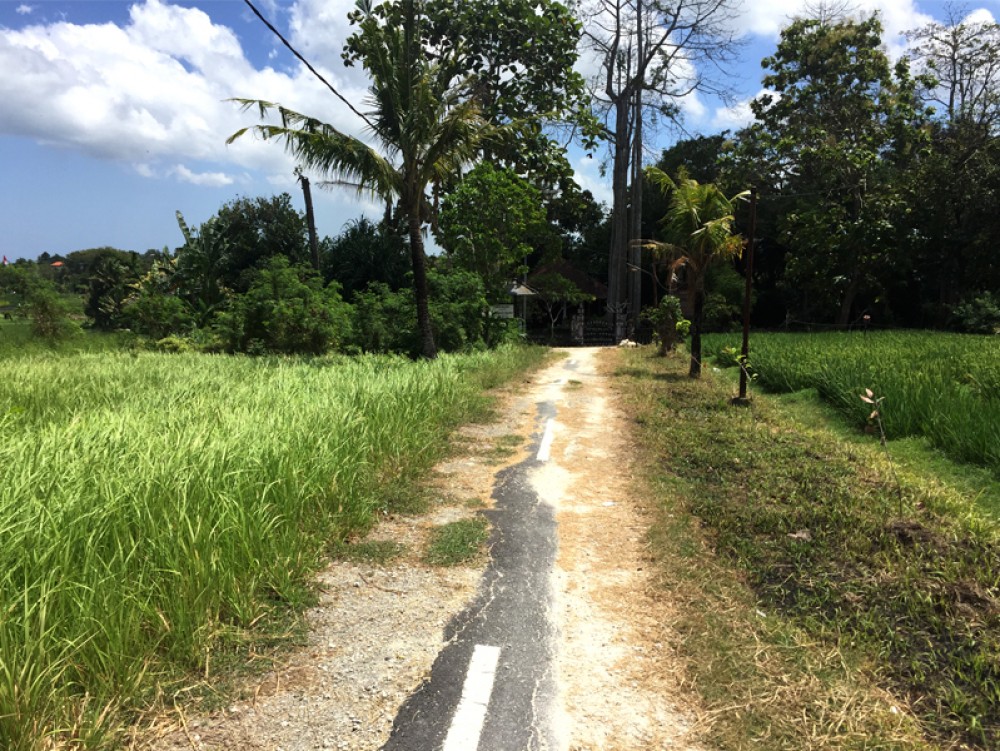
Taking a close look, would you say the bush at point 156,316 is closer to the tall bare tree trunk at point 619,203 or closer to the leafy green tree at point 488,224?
the leafy green tree at point 488,224

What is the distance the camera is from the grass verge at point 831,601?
2.52m

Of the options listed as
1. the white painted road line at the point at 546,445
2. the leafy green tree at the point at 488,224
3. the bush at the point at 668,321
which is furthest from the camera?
the leafy green tree at the point at 488,224

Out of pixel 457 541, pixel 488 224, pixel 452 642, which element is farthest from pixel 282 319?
pixel 452 642

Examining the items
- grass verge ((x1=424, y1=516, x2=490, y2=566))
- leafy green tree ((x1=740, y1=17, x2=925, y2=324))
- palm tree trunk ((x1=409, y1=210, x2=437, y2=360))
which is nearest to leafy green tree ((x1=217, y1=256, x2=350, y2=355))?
palm tree trunk ((x1=409, y1=210, x2=437, y2=360))

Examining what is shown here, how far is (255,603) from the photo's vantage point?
10.6ft

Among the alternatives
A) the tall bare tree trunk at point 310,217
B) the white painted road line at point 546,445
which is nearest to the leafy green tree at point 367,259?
the tall bare tree trunk at point 310,217

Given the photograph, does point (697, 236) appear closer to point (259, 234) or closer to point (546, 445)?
point (546, 445)

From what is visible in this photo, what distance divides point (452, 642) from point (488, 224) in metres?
18.9

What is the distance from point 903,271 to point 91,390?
28.7 m

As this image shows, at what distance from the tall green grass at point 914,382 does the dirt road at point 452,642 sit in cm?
365

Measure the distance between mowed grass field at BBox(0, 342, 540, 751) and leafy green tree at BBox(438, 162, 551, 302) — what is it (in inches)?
593

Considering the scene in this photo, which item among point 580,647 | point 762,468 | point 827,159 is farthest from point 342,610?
point 827,159

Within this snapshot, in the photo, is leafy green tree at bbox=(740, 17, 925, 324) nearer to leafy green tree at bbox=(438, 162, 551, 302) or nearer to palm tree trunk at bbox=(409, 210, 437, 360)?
leafy green tree at bbox=(438, 162, 551, 302)

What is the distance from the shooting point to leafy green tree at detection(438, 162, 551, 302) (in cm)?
2048
